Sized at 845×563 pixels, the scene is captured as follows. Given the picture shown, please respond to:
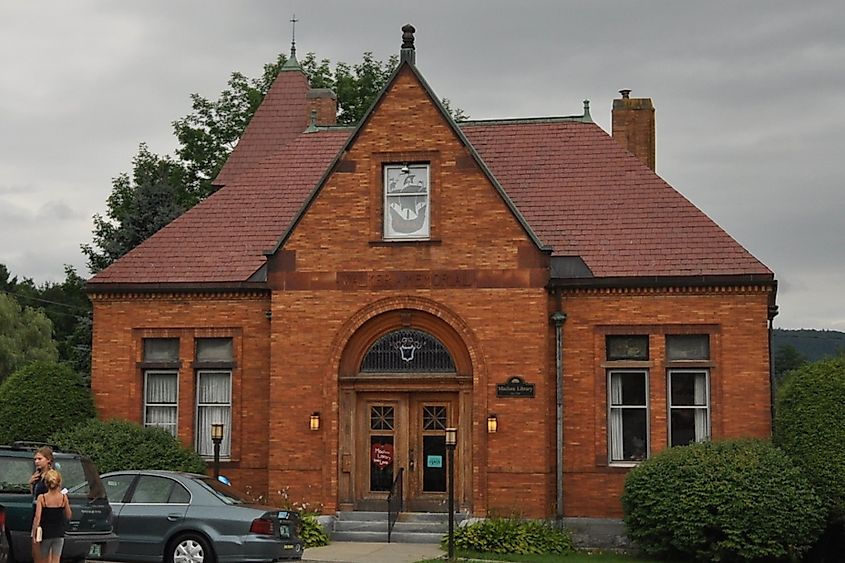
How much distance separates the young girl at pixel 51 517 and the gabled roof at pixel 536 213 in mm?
10679

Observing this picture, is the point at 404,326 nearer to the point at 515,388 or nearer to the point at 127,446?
the point at 515,388

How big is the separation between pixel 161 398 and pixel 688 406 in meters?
10.9

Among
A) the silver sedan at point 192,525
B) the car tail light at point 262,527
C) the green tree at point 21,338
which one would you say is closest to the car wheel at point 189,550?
the silver sedan at point 192,525

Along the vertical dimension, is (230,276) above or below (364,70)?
below

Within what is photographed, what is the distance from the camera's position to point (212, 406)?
25.9m

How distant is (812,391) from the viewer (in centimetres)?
2188

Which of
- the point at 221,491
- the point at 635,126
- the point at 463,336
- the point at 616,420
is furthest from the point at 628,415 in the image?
the point at 221,491

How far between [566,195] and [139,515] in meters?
12.1

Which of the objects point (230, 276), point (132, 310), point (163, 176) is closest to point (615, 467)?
point (230, 276)

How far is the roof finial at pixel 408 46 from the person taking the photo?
24500 mm

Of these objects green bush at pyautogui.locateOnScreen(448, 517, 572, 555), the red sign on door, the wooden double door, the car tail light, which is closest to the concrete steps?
the wooden double door

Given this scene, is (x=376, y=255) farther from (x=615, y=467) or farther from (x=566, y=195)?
(x=615, y=467)

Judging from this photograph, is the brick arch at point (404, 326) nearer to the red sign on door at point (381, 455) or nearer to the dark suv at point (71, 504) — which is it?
the red sign on door at point (381, 455)

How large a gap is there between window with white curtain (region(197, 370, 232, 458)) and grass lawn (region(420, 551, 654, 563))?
21.5ft
